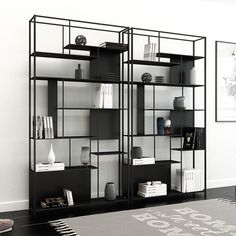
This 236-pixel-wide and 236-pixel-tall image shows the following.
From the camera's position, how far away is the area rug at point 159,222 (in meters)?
3.38

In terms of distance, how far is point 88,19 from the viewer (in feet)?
15.6

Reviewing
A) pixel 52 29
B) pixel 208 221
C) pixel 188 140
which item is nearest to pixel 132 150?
pixel 188 140

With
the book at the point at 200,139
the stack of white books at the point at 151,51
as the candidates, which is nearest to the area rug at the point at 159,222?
the book at the point at 200,139

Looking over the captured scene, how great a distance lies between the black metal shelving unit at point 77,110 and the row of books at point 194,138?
3.17 ft

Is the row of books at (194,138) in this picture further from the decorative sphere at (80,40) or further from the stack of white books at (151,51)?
the decorative sphere at (80,40)

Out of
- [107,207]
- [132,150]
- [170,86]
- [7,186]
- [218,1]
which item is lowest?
[107,207]

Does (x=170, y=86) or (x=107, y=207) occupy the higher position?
(x=170, y=86)

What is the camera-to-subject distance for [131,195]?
459 centimetres

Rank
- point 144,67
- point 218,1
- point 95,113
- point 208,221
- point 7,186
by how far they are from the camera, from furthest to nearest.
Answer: point 218,1
point 144,67
point 95,113
point 7,186
point 208,221

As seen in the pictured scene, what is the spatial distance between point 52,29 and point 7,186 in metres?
2.01

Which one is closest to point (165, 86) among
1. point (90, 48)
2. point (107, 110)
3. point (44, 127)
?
point (107, 110)

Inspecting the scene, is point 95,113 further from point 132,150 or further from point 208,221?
point 208,221

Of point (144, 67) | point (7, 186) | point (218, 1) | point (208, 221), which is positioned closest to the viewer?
point (208, 221)

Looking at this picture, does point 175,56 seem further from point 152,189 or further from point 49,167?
point 49,167
